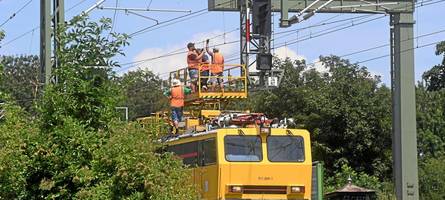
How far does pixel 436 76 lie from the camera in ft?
273

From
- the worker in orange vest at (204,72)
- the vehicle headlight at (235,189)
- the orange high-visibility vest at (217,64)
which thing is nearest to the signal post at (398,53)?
the orange high-visibility vest at (217,64)

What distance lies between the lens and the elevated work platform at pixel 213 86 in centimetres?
2686

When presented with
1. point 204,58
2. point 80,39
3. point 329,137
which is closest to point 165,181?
point 80,39

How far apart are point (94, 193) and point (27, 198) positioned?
104 centimetres

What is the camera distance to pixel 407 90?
34.1m

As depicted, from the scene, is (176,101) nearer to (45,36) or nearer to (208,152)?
(208,152)

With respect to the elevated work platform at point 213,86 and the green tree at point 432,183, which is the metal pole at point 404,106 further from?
the green tree at point 432,183

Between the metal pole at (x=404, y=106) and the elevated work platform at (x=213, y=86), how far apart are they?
318 inches

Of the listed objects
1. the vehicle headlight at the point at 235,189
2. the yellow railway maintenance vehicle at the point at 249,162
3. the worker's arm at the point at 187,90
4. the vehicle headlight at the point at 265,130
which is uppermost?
the worker's arm at the point at 187,90

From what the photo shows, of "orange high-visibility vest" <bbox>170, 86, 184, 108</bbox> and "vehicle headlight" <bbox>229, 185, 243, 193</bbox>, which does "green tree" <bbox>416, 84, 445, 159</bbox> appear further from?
"vehicle headlight" <bbox>229, 185, 243, 193</bbox>

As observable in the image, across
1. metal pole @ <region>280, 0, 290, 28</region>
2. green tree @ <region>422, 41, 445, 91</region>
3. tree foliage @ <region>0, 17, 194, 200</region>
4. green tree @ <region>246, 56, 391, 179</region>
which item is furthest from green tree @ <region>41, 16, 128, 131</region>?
green tree @ <region>422, 41, 445, 91</region>

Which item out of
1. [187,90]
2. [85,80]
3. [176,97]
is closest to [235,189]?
[176,97]

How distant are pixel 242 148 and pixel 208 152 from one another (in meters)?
0.85

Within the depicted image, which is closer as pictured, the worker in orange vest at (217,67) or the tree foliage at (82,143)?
the tree foliage at (82,143)
